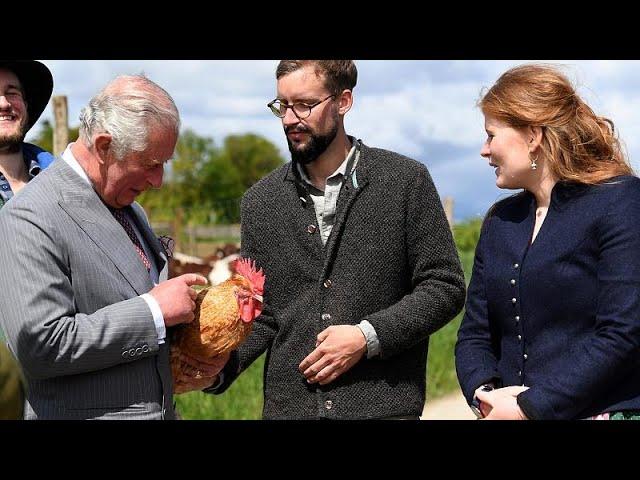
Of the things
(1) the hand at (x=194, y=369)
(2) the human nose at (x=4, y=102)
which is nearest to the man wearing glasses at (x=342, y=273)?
(1) the hand at (x=194, y=369)

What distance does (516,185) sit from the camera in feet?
10.4

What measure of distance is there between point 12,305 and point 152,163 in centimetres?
62

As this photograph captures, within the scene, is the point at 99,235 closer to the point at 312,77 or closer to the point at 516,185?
the point at 312,77

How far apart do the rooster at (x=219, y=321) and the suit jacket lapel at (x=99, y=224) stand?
0.22m

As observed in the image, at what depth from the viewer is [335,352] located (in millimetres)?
3426

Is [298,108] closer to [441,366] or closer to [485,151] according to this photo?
[485,151]

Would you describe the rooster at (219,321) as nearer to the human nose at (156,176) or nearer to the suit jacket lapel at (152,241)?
the suit jacket lapel at (152,241)

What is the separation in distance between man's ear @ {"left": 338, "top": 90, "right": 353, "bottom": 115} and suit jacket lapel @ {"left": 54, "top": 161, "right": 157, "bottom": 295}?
1.10 metres

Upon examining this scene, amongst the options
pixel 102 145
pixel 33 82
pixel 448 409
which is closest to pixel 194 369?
pixel 102 145

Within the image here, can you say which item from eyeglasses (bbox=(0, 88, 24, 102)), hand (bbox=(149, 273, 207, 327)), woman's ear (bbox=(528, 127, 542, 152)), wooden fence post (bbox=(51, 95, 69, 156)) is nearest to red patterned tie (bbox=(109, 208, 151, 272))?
hand (bbox=(149, 273, 207, 327))

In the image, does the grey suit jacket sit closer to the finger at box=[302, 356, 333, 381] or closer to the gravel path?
the finger at box=[302, 356, 333, 381]

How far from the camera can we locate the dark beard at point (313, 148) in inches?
141
